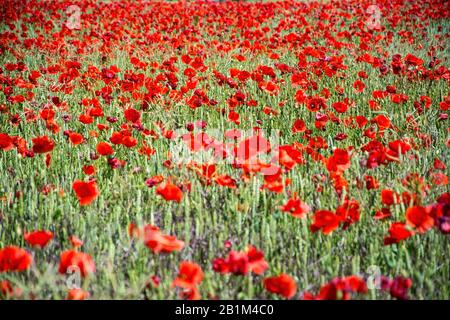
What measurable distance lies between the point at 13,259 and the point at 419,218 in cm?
129

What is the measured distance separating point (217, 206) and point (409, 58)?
2.62 meters

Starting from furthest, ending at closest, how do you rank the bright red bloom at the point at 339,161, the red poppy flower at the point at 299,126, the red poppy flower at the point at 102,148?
the red poppy flower at the point at 299,126 < the red poppy flower at the point at 102,148 < the bright red bloom at the point at 339,161

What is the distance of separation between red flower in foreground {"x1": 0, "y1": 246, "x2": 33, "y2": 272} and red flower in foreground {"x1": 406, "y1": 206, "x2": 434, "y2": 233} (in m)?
1.22

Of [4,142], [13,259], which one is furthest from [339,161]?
[4,142]

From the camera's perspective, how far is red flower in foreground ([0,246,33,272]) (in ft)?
4.19

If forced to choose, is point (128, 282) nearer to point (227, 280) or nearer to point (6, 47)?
point (227, 280)

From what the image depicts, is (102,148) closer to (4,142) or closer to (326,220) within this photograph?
(4,142)

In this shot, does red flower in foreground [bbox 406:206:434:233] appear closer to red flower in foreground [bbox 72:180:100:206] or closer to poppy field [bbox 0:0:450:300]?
poppy field [bbox 0:0:450:300]

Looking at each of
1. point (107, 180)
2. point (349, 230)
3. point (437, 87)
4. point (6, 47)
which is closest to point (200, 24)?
point (6, 47)

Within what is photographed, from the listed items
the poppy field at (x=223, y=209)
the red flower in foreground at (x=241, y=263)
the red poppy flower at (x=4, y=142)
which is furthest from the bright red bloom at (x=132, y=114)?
the red flower in foreground at (x=241, y=263)

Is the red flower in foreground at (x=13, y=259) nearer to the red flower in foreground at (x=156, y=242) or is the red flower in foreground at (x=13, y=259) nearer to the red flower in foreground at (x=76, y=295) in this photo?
the red flower in foreground at (x=76, y=295)

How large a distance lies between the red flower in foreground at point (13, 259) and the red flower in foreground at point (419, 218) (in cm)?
122

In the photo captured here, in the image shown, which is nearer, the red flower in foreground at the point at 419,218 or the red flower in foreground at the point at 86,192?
the red flower in foreground at the point at 419,218

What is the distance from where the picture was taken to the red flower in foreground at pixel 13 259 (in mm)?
1276
